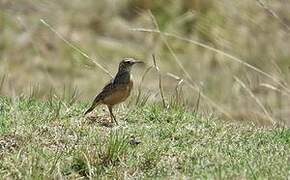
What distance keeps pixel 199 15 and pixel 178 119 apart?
6.73m

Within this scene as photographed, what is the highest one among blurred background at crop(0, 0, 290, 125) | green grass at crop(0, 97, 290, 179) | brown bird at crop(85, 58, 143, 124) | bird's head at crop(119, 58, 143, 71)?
bird's head at crop(119, 58, 143, 71)

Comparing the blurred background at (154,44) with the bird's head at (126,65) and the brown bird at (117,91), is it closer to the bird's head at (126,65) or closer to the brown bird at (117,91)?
the bird's head at (126,65)

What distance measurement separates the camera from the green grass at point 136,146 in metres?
6.61

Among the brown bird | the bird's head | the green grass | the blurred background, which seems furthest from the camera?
the blurred background

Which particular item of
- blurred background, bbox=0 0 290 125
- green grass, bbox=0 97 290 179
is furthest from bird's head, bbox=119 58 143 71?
blurred background, bbox=0 0 290 125

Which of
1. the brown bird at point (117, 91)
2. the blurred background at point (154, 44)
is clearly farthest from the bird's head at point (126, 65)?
the blurred background at point (154, 44)

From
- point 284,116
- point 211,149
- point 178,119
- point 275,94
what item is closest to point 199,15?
point 275,94

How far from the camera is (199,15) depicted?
1453cm

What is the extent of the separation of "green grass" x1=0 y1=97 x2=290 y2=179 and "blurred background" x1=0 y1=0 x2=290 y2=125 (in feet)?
13.2

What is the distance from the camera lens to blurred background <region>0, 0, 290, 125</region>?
511 inches

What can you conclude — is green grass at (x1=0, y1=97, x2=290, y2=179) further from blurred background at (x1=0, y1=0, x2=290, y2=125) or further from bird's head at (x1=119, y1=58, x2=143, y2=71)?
blurred background at (x1=0, y1=0, x2=290, y2=125)

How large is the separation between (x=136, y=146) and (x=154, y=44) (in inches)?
302

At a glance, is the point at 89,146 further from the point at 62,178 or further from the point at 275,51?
the point at 275,51

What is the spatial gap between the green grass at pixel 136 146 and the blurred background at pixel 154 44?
402 centimetres
